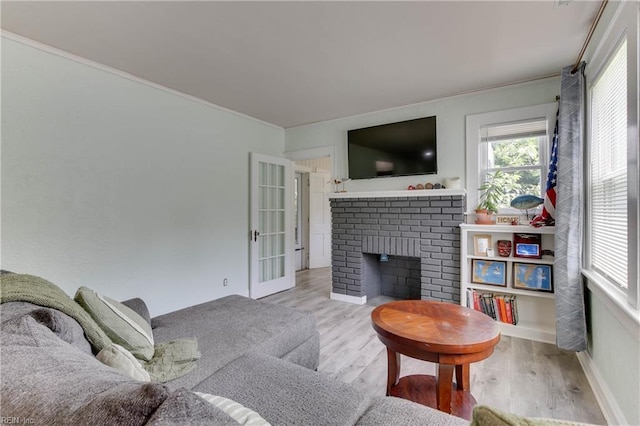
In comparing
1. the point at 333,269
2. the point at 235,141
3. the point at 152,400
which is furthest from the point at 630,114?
the point at 235,141

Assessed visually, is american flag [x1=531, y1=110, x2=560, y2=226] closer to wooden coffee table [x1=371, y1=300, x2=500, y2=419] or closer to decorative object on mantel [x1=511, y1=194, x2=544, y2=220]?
decorative object on mantel [x1=511, y1=194, x2=544, y2=220]

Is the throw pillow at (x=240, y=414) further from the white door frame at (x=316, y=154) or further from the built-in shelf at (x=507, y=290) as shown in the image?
the white door frame at (x=316, y=154)

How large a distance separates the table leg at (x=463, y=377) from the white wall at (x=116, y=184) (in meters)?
2.84

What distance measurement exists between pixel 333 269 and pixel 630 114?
332cm

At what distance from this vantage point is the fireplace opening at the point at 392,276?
4059 mm

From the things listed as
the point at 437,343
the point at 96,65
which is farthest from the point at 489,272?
the point at 96,65

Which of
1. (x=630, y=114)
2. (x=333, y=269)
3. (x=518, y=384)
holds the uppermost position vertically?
(x=630, y=114)

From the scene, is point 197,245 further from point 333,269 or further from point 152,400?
point 152,400

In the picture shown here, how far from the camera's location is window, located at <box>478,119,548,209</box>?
3.09 m

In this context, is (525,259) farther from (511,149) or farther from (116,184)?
(116,184)

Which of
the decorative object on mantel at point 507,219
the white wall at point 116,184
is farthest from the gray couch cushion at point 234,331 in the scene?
the decorative object on mantel at point 507,219

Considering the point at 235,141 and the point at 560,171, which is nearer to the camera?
the point at 560,171

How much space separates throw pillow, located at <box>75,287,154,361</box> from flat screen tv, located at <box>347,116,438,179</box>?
3173 millimetres

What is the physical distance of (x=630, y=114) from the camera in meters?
1.51
